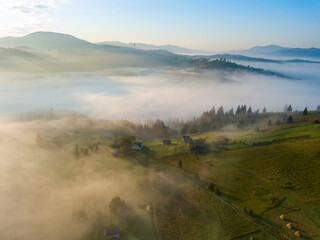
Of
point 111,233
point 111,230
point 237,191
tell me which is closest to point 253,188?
point 237,191

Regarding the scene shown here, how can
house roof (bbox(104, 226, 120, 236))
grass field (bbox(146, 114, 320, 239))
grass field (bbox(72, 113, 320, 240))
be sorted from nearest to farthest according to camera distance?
house roof (bbox(104, 226, 120, 236))
grass field (bbox(72, 113, 320, 240))
grass field (bbox(146, 114, 320, 239))

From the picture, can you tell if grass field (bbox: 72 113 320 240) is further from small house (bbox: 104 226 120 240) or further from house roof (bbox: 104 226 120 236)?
house roof (bbox: 104 226 120 236)

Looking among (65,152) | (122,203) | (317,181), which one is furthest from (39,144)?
(317,181)

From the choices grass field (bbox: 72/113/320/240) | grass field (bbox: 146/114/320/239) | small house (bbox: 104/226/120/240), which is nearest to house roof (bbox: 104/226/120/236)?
small house (bbox: 104/226/120/240)

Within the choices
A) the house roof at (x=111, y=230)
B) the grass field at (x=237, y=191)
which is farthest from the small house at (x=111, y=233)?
the grass field at (x=237, y=191)

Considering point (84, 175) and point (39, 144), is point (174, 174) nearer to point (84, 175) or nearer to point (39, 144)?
point (84, 175)

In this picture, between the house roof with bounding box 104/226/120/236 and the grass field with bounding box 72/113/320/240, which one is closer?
the house roof with bounding box 104/226/120/236

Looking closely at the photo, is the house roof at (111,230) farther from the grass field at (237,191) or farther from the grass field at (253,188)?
the grass field at (253,188)

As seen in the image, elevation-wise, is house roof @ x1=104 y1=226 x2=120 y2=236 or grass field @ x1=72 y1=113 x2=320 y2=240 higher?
grass field @ x1=72 y1=113 x2=320 y2=240
